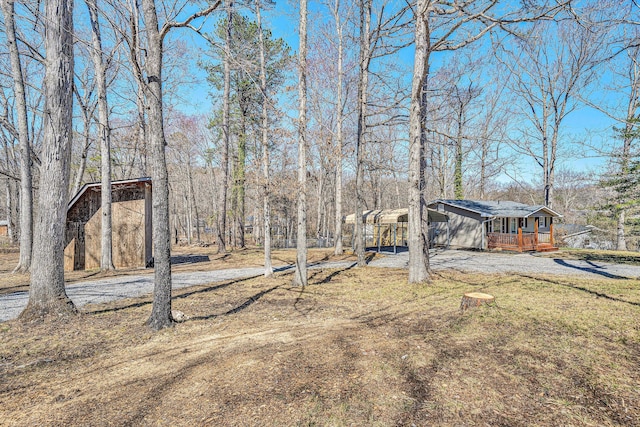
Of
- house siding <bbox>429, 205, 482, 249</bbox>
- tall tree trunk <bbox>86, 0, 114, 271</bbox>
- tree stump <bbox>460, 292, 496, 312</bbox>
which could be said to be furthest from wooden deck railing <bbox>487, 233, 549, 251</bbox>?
tall tree trunk <bbox>86, 0, 114, 271</bbox>

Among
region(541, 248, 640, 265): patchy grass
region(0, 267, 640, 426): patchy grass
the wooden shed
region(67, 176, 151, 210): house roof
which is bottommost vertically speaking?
region(541, 248, 640, 265): patchy grass

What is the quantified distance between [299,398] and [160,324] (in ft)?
9.62

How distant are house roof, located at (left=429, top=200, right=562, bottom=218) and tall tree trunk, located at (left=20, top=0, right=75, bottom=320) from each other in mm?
19174

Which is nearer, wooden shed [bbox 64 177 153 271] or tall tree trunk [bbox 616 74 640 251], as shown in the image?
tall tree trunk [bbox 616 74 640 251]

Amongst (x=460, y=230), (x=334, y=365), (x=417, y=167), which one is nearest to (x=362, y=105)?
(x=417, y=167)

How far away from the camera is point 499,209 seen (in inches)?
770

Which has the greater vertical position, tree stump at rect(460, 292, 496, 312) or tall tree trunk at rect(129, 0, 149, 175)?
tall tree trunk at rect(129, 0, 149, 175)

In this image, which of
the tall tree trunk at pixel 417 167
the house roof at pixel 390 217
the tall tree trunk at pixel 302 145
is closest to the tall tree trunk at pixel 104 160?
the tall tree trunk at pixel 302 145

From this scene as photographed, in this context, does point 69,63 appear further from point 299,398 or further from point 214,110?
point 214,110

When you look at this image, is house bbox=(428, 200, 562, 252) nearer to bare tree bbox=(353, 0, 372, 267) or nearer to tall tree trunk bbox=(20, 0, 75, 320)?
bare tree bbox=(353, 0, 372, 267)

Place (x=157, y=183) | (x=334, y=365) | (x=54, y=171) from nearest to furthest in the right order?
(x=334, y=365)
(x=157, y=183)
(x=54, y=171)

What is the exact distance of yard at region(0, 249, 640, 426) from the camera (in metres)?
2.46

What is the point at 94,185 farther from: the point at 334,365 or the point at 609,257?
the point at 609,257

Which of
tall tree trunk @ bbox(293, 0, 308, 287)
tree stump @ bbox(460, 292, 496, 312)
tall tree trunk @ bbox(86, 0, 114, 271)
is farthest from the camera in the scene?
tall tree trunk @ bbox(86, 0, 114, 271)
